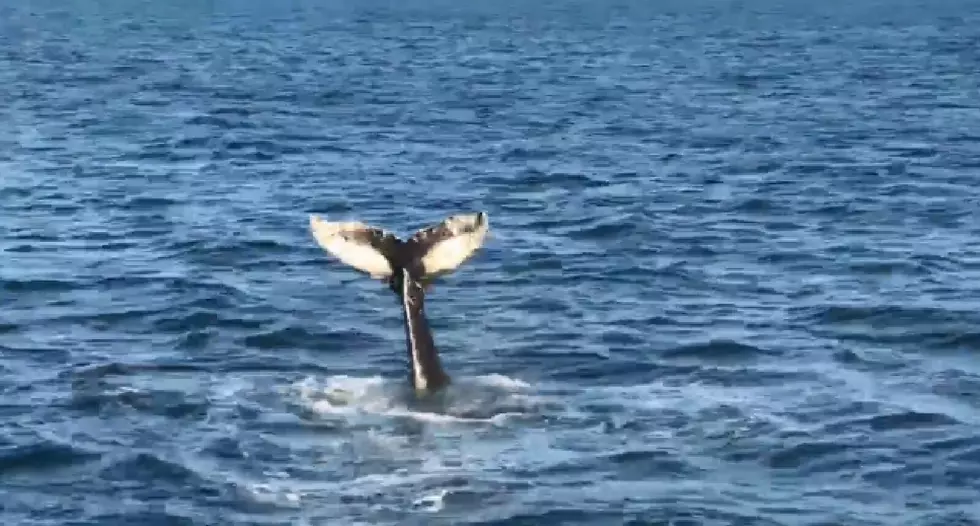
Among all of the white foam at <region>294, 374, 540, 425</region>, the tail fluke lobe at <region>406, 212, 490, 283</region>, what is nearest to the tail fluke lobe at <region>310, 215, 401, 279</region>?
the tail fluke lobe at <region>406, 212, 490, 283</region>

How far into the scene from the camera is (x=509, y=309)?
24.2 metres

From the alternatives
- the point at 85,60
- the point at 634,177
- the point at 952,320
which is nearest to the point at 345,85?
the point at 85,60

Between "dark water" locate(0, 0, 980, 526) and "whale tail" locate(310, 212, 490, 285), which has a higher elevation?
"whale tail" locate(310, 212, 490, 285)

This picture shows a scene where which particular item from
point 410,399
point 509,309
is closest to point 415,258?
point 410,399

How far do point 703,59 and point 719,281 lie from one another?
40922 mm

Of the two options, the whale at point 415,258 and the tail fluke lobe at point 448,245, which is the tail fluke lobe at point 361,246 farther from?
the tail fluke lobe at point 448,245

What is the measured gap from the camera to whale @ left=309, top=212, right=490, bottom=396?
62.2 ft

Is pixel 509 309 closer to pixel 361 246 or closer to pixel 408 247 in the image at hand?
pixel 408 247

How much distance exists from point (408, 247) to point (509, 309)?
16.3ft

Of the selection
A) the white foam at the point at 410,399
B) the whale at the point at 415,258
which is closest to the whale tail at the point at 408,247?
the whale at the point at 415,258

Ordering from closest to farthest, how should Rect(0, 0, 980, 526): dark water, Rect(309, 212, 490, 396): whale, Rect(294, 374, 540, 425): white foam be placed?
1. Rect(0, 0, 980, 526): dark water
2. Rect(294, 374, 540, 425): white foam
3. Rect(309, 212, 490, 396): whale

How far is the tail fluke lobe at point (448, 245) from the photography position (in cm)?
1906

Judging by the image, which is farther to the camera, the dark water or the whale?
the whale

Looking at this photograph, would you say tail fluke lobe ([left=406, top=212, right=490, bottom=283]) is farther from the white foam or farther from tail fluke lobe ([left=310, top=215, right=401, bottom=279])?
the white foam
